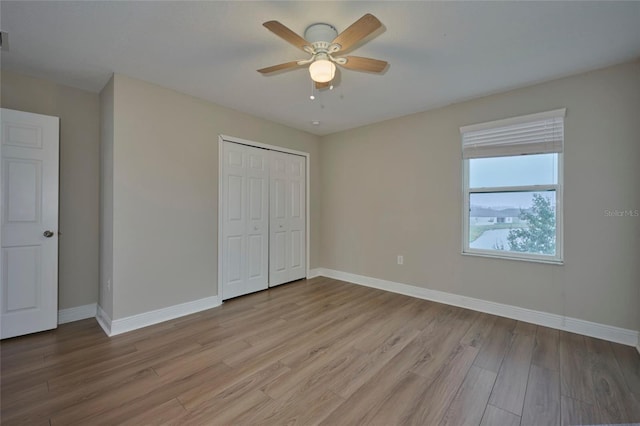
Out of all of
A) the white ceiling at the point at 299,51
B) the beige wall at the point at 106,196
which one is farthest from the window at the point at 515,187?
the beige wall at the point at 106,196

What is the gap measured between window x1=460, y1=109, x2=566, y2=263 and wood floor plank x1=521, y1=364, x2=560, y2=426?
1329 mm

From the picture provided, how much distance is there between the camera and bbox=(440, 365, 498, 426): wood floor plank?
64.8 inches

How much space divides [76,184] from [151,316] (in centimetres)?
174

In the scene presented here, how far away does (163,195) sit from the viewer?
3.08m

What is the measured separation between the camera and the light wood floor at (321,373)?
1695 millimetres

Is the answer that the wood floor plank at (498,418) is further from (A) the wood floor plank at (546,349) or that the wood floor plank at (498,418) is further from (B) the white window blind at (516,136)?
(B) the white window blind at (516,136)

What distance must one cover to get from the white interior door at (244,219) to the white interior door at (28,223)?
5.60 feet

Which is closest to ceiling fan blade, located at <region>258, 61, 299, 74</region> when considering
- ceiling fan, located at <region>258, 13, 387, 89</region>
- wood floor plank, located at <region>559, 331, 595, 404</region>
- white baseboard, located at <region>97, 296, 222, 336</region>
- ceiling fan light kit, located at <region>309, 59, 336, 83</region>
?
ceiling fan, located at <region>258, 13, 387, 89</region>

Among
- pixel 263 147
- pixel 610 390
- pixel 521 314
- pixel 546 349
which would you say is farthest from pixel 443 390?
pixel 263 147

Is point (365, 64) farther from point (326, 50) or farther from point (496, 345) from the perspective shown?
point (496, 345)

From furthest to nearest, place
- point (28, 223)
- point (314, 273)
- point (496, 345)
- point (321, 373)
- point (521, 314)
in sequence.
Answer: point (314, 273) → point (521, 314) → point (28, 223) → point (496, 345) → point (321, 373)

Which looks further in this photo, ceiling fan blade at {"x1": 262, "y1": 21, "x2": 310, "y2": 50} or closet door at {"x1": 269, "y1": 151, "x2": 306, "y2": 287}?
closet door at {"x1": 269, "y1": 151, "x2": 306, "y2": 287}

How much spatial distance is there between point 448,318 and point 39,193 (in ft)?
15.0

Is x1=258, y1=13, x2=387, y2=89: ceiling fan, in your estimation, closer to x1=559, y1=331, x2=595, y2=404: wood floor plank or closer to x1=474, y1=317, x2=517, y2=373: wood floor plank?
x1=474, y1=317, x2=517, y2=373: wood floor plank
